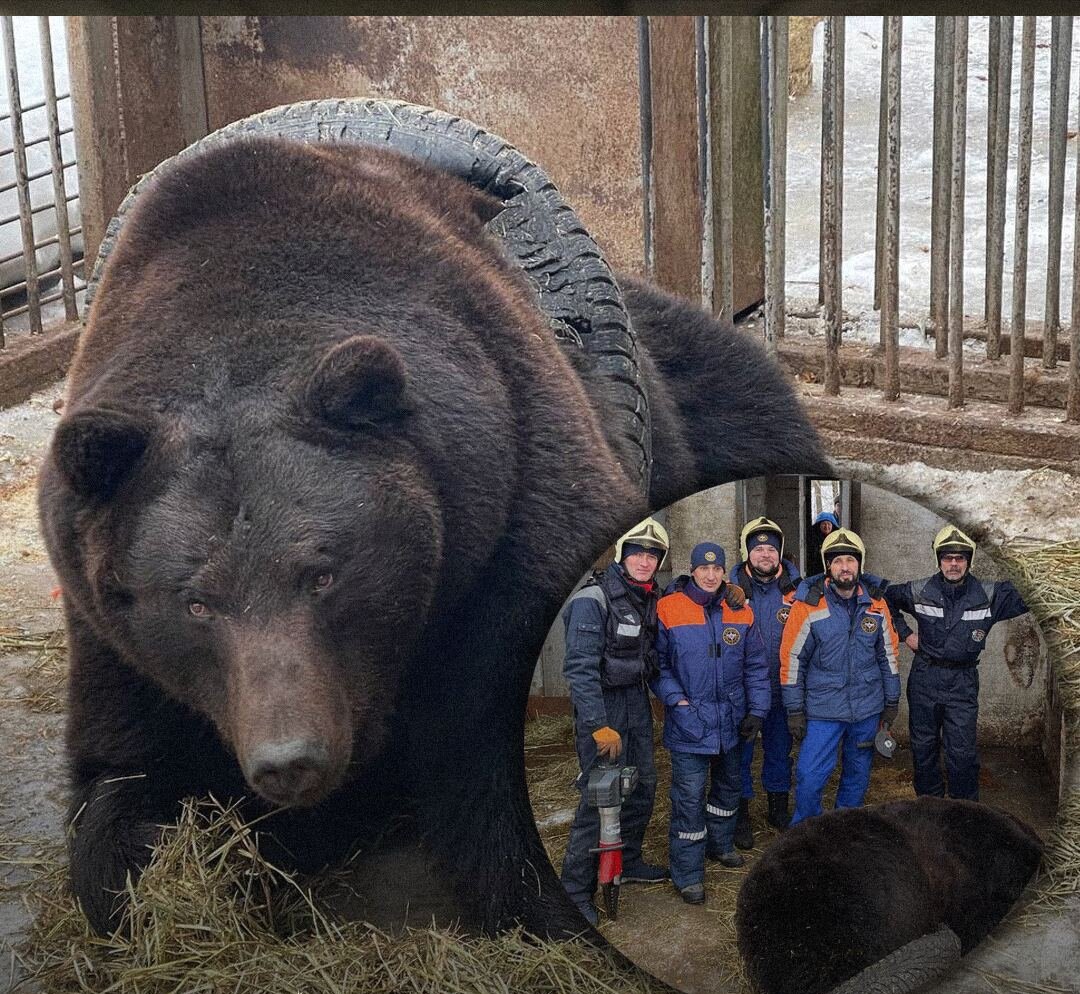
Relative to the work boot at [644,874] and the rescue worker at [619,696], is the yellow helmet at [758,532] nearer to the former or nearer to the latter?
the rescue worker at [619,696]

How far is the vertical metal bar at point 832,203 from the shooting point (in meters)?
6.77

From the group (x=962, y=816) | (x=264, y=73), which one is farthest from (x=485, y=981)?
(x=264, y=73)

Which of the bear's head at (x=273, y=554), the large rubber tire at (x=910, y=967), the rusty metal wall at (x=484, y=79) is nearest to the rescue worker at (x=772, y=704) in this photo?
the large rubber tire at (x=910, y=967)

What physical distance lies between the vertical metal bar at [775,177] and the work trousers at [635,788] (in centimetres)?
427

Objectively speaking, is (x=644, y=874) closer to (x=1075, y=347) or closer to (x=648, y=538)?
(x=648, y=538)

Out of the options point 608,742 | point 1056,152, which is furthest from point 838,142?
point 608,742

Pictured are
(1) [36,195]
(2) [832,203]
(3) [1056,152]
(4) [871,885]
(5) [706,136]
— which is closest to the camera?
(4) [871,885]

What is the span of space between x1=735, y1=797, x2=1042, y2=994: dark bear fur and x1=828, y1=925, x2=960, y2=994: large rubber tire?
2 cm

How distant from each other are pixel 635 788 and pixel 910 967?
711 millimetres

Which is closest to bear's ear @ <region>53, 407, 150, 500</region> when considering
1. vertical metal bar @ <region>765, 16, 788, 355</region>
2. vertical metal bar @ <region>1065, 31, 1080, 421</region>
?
vertical metal bar @ <region>765, 16, 788, 355</region>

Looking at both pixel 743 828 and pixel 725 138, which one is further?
pixel 725 138

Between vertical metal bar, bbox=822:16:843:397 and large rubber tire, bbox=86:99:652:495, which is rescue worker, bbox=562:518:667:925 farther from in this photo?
vertical metal bar, bbox=822:16:843:397

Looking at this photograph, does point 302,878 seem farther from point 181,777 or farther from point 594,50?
point 594,50

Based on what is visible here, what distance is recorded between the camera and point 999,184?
6.68 meters
